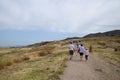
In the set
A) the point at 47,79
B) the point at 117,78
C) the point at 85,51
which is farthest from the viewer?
the point at 85,51

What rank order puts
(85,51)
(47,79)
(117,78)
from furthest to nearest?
1. (85,51)
2. (117,78)
3. (47,79)

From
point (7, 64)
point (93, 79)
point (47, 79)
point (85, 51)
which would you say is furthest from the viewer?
point (7, 64)

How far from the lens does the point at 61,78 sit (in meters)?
18.2

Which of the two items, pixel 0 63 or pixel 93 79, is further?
pixel 0 63

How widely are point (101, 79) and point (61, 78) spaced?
3.37 m

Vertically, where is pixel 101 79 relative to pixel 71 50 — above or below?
below

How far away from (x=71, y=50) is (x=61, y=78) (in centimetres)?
1354

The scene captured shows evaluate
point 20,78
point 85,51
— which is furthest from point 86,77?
point 85,51

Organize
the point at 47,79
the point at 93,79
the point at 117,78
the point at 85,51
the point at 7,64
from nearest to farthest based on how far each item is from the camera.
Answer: the point at 47,79 → the point at 93,79 → the point at 117,78 → the point at 85,51 → the point at 7,64

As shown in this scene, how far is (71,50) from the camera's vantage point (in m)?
31.6

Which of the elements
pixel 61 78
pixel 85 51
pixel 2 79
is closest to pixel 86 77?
pixel 61 78

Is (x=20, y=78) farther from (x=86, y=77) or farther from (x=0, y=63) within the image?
(x=0, y=63)

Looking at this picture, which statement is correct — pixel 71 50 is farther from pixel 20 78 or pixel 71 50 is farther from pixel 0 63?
pixel 20 78

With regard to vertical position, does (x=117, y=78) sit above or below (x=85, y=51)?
below
